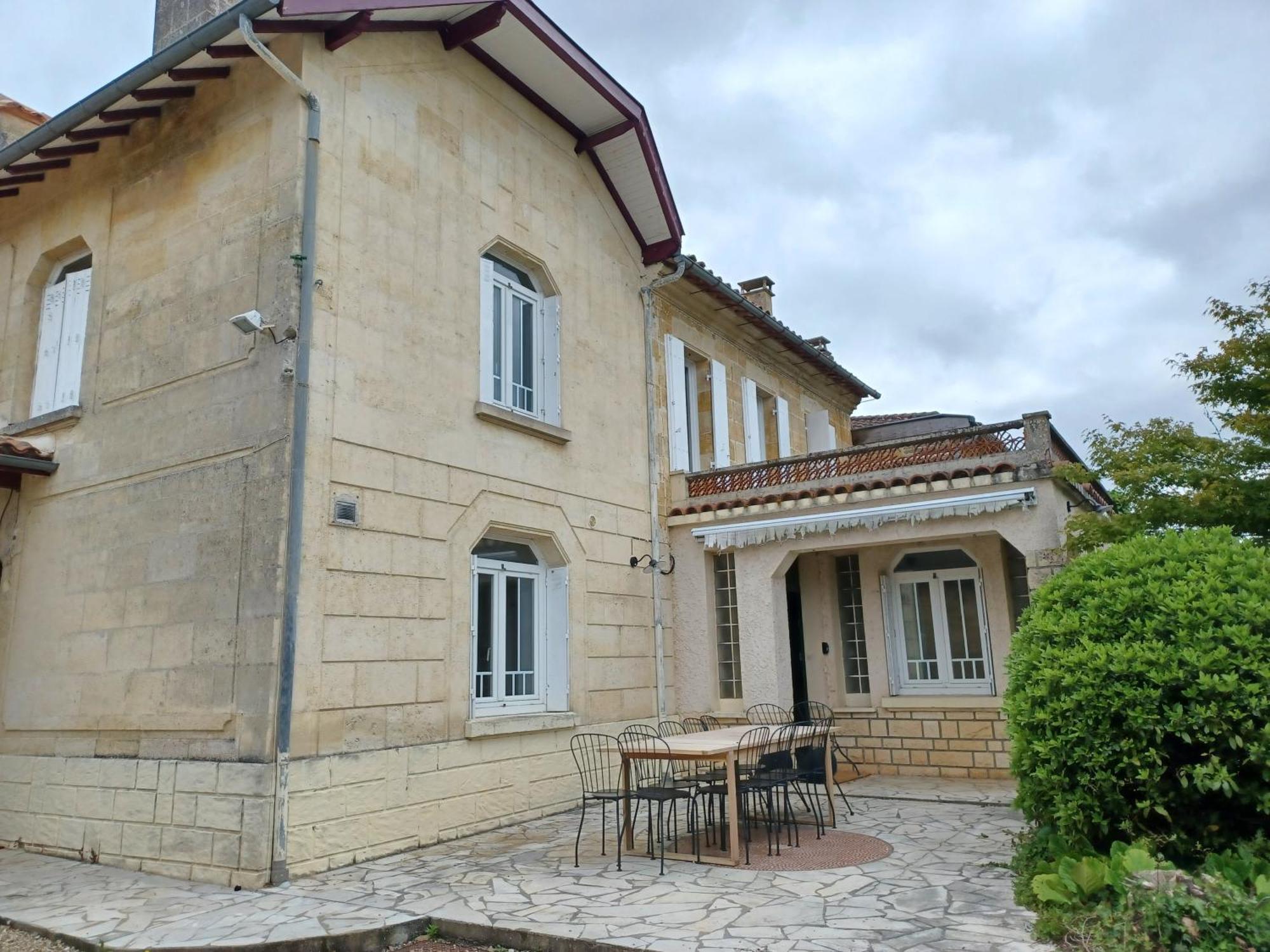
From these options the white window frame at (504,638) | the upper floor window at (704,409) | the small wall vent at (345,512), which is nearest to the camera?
the small wall vent at (345,512)

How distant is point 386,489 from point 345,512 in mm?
484

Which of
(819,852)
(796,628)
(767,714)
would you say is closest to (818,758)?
(767,714)

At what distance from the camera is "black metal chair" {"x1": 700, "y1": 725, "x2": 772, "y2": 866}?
22.9ft

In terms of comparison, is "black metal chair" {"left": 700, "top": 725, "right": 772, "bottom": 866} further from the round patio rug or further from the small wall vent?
the small wall vent

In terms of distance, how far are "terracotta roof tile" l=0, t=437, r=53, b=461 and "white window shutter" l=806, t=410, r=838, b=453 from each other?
12.0 metres

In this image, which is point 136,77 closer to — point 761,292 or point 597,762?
point 597,762

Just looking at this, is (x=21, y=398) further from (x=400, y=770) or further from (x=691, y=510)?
(x=691, y=510)

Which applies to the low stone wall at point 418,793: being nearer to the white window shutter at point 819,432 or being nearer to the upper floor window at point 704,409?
the upper floor window at point 704,409

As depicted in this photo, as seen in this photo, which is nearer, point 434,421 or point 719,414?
point 434,421

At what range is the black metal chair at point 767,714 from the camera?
1065 centimetres

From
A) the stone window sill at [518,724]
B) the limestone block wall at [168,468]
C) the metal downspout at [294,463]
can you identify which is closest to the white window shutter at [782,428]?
the stone window sill at [518,724]

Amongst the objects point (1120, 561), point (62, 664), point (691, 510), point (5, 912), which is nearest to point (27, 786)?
point (62, 664)

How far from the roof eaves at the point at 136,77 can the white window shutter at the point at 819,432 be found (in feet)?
38.7

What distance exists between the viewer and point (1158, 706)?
16.4ft
